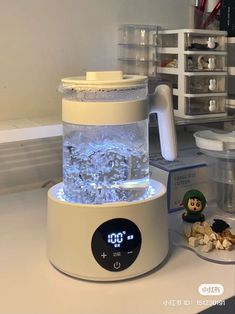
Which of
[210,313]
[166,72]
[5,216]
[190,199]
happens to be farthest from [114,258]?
[166,72]

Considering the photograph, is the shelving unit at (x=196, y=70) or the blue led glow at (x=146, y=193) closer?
the blue led glow at (x=146, y=193)

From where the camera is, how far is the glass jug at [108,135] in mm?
608

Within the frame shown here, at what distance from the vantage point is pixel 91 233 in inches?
23.4

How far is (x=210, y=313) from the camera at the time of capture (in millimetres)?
547

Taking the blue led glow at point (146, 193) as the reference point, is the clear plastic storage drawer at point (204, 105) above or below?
above

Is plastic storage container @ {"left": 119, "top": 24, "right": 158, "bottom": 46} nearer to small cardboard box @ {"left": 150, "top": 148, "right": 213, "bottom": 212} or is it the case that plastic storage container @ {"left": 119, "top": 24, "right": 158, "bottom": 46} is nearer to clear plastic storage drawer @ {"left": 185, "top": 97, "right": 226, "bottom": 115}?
clear plastic storage drawer @ {"left": 185, "top": 97, "right": 226, "bottom": 115}

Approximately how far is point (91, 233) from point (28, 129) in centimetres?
35

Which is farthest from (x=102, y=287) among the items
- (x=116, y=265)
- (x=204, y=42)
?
(x=204, y=42)

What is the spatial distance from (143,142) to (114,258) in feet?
0.69

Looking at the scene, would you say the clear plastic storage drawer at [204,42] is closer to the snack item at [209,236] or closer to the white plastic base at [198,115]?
the white plastic base at [198,115]

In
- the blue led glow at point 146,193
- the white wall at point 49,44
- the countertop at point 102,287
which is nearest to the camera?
the countertop at point 102,287

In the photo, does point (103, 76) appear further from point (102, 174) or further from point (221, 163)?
point (221, 163)

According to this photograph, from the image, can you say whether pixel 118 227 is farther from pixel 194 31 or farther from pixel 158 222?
pixel 194 31

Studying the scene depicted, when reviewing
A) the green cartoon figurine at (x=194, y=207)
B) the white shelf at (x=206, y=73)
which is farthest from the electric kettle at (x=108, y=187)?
the white shelf at (x=206, y=73)
